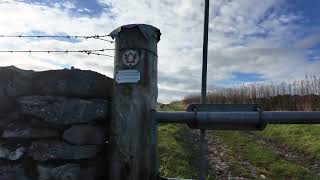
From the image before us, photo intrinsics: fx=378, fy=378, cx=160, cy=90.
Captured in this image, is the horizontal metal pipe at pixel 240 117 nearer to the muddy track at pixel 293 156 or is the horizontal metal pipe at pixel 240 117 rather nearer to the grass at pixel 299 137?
the muddy track at pixel 293 156

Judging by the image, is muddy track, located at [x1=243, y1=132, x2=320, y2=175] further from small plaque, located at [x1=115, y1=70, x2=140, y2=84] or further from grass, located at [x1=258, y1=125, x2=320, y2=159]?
small plaque, located at [x1=115, y1=70, x2=140, y2=84]

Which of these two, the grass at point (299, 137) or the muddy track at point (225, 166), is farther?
the grass at point (299, 137)

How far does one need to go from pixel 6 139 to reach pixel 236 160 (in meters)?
7.17

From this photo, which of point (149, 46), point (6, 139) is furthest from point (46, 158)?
point (149, 46)

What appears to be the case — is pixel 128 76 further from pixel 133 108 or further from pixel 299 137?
pixel 299 137

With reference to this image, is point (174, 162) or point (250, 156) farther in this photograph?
point (250, 156)

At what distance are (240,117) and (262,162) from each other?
681 centimetres

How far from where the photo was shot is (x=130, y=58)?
3.07 meters

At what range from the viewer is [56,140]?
3.00 metres

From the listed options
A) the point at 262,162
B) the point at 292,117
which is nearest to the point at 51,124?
the point at 292,117

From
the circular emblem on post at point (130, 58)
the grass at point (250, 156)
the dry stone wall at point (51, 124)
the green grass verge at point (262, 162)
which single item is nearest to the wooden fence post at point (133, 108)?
the circular emblem on post at point (130, 58)

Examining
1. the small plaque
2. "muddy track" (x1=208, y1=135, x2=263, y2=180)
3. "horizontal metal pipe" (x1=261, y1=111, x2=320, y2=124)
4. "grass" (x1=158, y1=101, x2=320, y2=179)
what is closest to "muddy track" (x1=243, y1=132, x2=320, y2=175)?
"grass" (x1=158, y1=101, x2=320, y2=179)

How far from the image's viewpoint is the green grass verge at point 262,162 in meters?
7.91

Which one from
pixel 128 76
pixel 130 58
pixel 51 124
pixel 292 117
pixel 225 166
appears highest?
pixel 130 58
